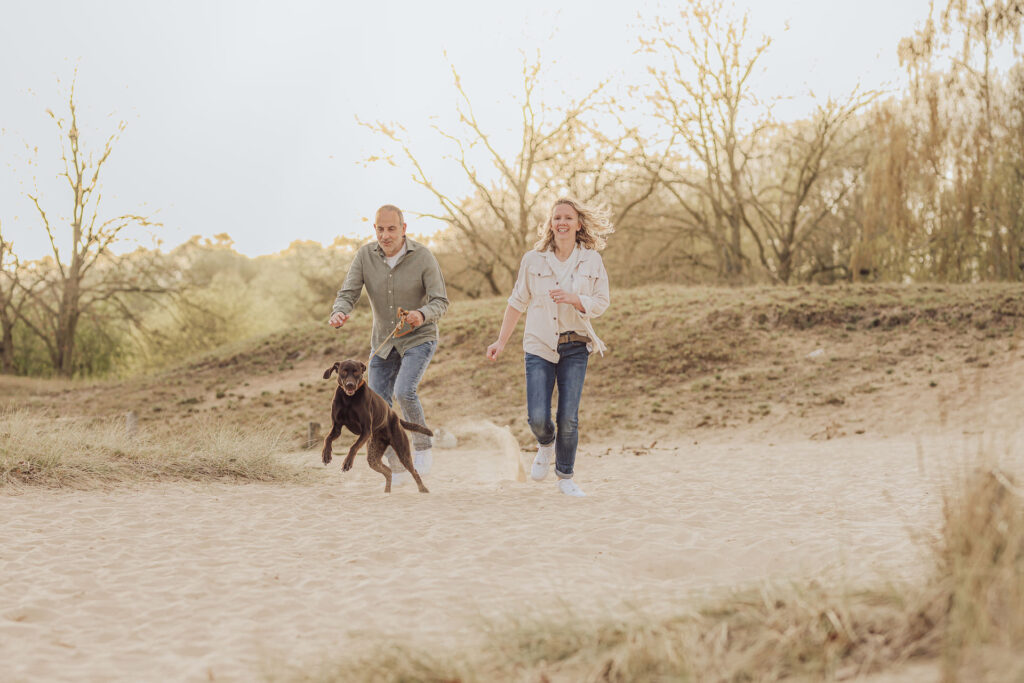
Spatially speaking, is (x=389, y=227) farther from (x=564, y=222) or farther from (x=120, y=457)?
(x=120, y=457)

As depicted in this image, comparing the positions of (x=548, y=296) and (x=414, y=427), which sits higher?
(x=548, y=296)

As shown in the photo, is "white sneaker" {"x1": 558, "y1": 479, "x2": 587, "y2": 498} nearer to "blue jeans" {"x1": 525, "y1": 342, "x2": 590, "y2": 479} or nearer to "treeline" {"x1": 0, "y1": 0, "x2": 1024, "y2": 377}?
"blue jeans" {"x1": 525, "y1": 342, "x2": 590, "y2": 479}

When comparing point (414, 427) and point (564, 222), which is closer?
point (564, 222)

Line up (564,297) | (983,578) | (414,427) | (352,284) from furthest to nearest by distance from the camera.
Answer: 1. (352,284)
2. (414,427)
3. (564,297)
4. (983,578)

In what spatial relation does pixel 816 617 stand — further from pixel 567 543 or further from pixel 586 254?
pixel 586 254

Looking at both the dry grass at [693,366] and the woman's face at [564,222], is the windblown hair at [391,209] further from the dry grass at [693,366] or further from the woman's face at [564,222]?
the dry grass at [693,366]

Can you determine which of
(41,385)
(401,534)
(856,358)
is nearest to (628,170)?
(856,358)

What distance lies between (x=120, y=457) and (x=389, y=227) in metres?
3.70

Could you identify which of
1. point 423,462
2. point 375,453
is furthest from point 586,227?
point 423,462

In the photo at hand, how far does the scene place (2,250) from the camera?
2555cm

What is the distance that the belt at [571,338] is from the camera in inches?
250

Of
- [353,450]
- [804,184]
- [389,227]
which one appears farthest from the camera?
[804,184]

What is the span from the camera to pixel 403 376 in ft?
23.1

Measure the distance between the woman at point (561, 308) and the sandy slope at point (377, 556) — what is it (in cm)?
83
